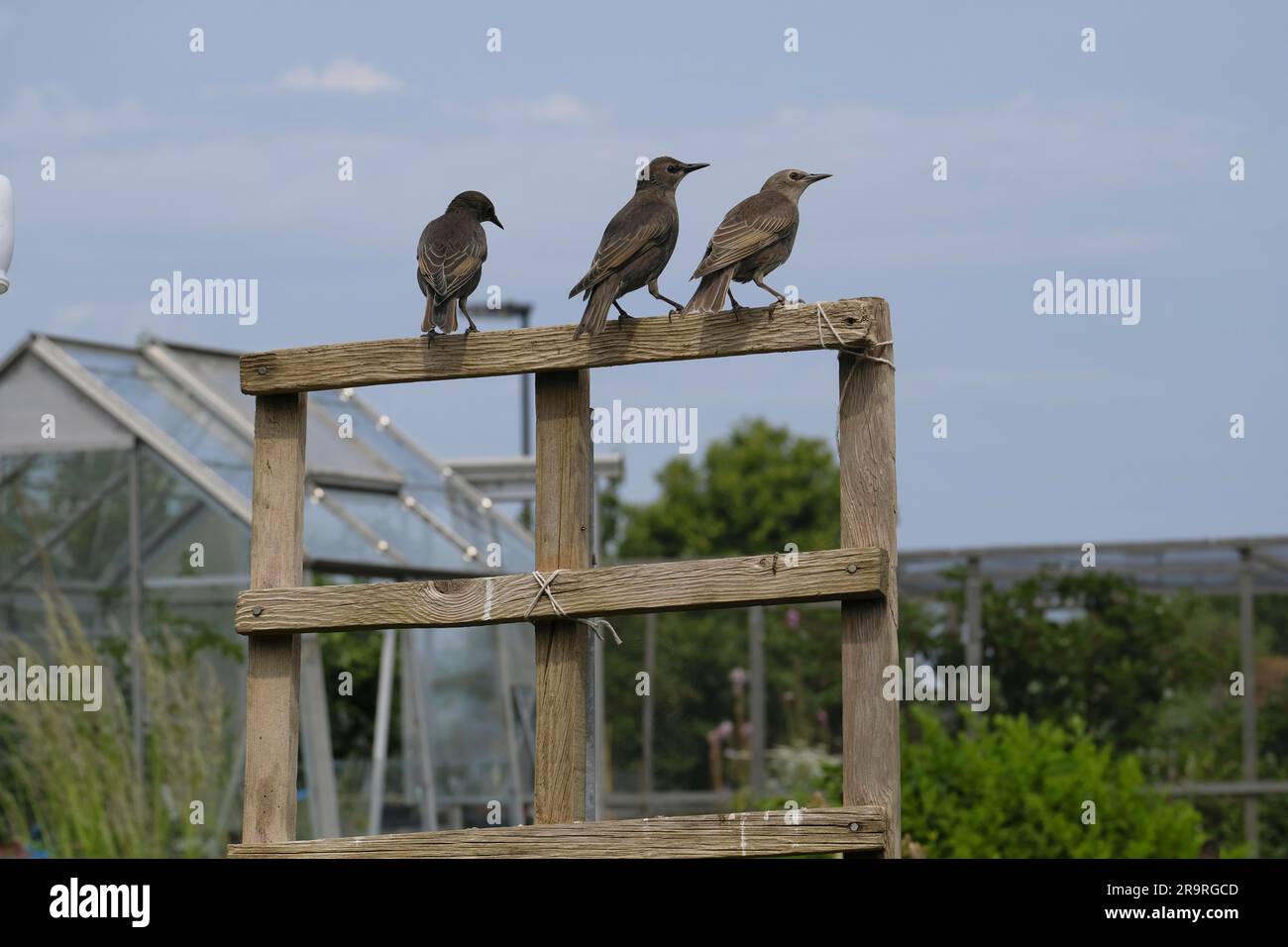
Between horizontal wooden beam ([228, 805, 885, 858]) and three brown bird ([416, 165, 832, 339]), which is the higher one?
three brown bird ([416, 165, 832, 339])

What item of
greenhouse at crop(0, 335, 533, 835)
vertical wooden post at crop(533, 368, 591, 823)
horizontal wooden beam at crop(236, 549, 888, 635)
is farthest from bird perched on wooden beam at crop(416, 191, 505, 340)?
greenhouse at crop(0, 335, 533, 835)

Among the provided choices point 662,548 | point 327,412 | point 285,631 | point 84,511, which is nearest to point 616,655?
point 327,412

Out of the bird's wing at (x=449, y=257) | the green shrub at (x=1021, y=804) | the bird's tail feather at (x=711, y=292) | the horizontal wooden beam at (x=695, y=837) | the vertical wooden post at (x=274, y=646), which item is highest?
the bird's wing at (x=449, y=257)

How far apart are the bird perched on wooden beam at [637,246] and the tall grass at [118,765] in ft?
23.2

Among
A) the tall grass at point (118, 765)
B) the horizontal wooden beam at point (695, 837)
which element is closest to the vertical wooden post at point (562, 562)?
the horizontal wooden beam at point (695, 837)

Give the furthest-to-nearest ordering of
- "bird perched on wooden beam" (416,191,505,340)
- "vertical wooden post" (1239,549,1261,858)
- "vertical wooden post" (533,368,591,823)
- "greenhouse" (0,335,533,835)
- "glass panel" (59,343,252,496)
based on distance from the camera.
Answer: "vertical wooden post" (1239,549,1261,858) → "glass panel" (59,343,252,496) → "greenhouse" (0,335,533,835) → "bird perched on wooden beam" (416,191,505,340) → "vertical wooden post" (533,368,591,823)

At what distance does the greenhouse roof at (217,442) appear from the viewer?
1198 centimetres

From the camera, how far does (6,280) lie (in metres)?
4.19

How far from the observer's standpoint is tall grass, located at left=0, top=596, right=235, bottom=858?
36.5ft

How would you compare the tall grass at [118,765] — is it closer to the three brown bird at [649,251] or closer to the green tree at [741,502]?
the three brown bird at [649,251]

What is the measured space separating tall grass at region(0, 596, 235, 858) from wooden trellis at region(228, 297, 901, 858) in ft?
22.7

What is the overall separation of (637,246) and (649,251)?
2.0 inches

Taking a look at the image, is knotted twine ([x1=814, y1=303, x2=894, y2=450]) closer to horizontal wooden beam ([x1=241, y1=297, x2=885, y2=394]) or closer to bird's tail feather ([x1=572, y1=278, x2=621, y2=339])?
horizontal wooden beam ([x1=241, y1=297, x2=885, y2=394])
